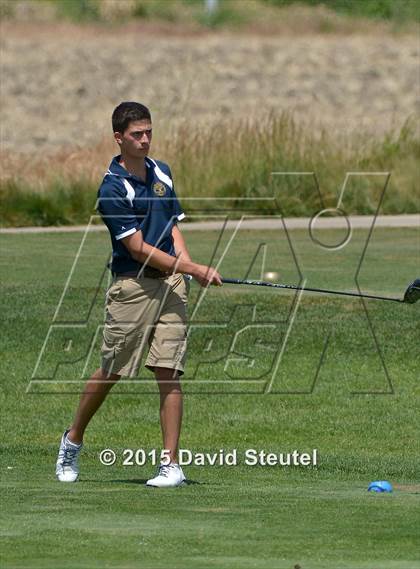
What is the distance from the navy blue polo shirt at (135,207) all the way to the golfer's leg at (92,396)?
1.91 feet

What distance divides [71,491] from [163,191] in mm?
A: 1612

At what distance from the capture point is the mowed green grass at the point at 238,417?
6.63 metres

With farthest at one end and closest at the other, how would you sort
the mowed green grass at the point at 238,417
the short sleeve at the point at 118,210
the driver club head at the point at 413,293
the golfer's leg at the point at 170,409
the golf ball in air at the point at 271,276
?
the golf ball in air at the point at 271,276 → the driver club head at the point at 413,293 → the golfer's leg at the point at 170,409 → the short sleeve at the point at 118,210 → the mowed green grass at the point at 238,417

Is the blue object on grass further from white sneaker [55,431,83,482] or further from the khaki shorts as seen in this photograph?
white sneaker [55,431,83,482]

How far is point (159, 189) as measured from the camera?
8398 mm

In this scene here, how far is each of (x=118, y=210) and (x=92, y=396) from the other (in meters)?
1.11

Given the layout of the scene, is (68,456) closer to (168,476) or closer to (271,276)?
(168,476)

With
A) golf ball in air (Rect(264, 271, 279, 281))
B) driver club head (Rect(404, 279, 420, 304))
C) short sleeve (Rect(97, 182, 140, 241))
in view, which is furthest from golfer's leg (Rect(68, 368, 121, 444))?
golf ball in air (Rect(264, 271, 279, 281))

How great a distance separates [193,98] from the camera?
152 feet

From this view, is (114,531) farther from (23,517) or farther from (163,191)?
(163,191)

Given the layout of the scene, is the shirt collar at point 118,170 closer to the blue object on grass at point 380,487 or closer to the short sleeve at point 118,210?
the short sleeve at point 118,210

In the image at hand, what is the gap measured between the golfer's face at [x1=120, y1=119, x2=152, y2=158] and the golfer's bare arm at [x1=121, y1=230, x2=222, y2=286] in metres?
0.43

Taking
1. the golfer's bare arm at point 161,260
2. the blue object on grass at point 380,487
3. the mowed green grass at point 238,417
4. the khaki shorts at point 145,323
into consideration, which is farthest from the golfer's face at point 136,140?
the blue object on grass at point 380,487

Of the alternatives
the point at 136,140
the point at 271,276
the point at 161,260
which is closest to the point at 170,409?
the point at 161,260
